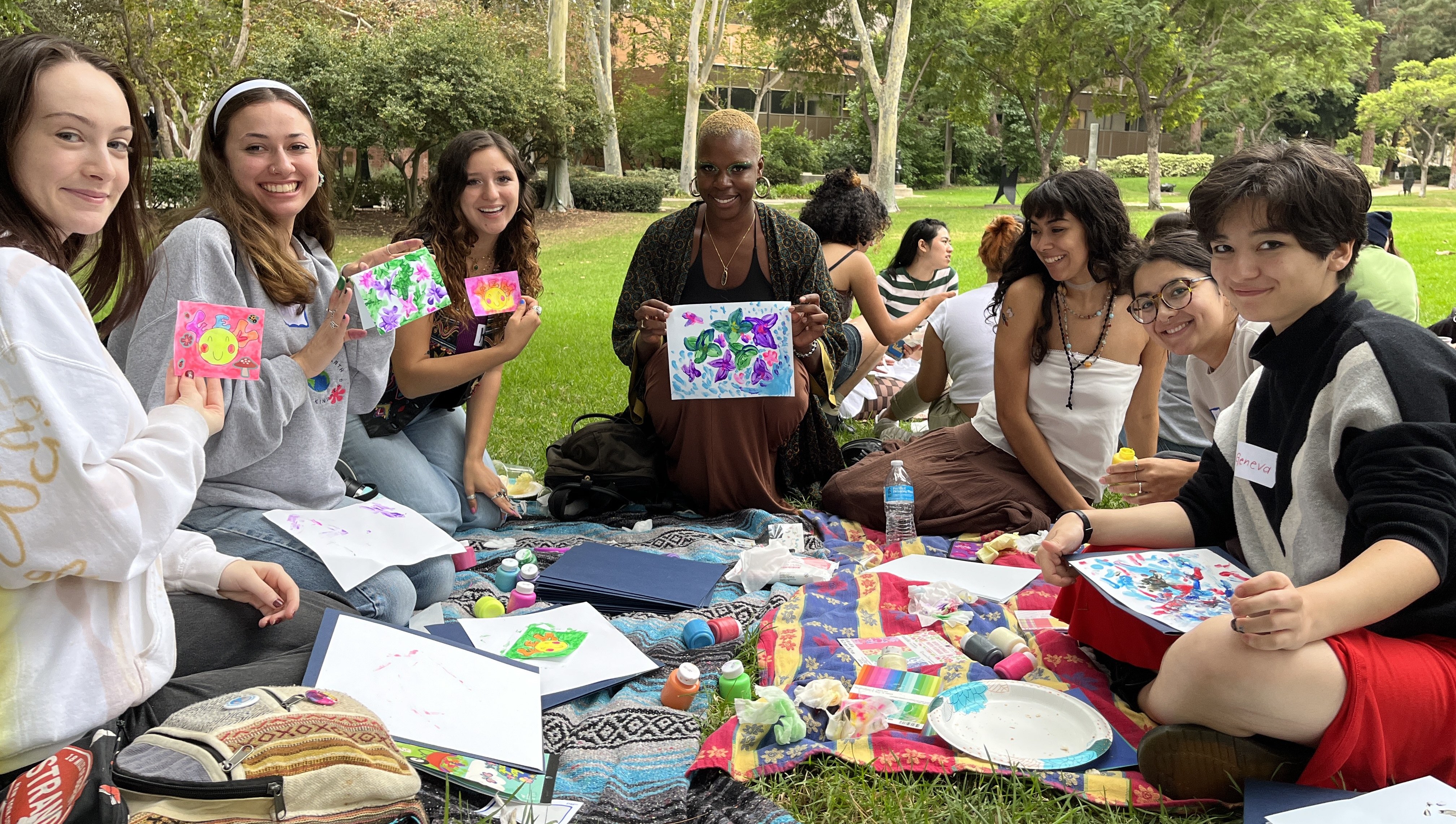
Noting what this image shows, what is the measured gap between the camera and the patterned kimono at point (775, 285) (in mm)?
4965

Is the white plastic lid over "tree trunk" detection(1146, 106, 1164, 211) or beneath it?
beneath

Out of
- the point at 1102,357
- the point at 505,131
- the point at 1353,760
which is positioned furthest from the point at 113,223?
the point at 505,131

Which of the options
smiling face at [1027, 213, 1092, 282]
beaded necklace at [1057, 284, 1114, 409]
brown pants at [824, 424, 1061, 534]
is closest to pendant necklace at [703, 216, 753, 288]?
brown pants at [824, 424, 1061, 534]

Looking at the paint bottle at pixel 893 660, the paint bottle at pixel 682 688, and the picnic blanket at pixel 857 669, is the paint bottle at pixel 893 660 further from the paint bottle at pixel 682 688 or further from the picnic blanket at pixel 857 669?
the paint bottle at pixel 682 688

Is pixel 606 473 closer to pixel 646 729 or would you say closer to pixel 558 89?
pixel 646 729

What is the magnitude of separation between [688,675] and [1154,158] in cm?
2612

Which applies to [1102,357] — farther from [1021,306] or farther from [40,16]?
[40,16]

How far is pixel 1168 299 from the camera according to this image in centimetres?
349

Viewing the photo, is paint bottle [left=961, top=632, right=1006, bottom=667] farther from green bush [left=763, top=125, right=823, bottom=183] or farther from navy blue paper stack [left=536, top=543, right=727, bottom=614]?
green bush [left=763, top=125, right=823, bottom=183]

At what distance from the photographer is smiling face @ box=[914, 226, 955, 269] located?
23.0 feet

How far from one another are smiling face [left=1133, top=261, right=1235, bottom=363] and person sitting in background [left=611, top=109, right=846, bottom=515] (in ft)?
5.01

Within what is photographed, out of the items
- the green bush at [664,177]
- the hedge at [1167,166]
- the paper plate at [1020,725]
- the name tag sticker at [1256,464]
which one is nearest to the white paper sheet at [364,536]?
the paper plate at [1020,725]

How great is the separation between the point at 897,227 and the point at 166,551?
20.4m

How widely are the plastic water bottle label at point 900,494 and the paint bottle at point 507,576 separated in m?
1.62
